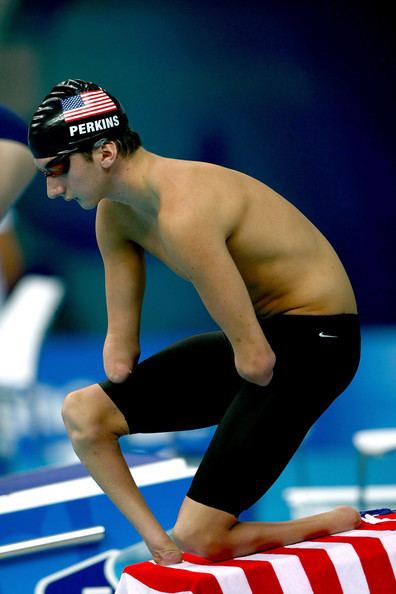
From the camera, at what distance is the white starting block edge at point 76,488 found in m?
3.42

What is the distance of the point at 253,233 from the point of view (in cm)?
277

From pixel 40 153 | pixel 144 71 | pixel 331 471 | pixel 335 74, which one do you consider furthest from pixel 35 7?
pixel 40 153

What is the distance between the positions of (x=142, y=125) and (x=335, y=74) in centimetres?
112

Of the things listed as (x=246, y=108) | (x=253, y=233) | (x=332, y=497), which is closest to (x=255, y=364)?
(x=253, y=233)

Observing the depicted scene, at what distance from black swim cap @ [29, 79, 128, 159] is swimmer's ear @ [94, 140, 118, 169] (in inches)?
0.9

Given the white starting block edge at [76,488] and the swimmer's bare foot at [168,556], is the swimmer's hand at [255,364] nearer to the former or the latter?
the swimmer's bare foot at [168,556]

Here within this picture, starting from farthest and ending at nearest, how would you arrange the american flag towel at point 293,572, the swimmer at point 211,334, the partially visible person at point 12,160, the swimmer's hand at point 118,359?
the partially visible person at point 12,160, the swimmer's hand at point 118,359, the swimmer at point 211,334, the american flag towel at point 293,572

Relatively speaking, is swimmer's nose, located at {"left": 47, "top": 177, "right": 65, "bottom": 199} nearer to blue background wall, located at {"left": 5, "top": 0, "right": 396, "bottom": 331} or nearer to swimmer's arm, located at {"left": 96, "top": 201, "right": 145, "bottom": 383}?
swimmer's arm, located at {"left": 96, "top": 201, "right": 145, "bottom": 383}

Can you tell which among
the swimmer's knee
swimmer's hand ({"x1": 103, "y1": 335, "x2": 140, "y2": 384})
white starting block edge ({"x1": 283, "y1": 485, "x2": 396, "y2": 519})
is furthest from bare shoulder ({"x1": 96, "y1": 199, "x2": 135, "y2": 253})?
white starting block edge ({"x1": 283, "y1": 485, "x2": 396, "y2": 519})

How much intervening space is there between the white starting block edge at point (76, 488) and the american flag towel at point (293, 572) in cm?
81

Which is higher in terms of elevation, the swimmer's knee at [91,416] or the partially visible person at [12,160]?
the partially visible person at [12,160]

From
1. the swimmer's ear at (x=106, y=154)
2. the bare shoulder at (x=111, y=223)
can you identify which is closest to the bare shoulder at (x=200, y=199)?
the swimmer's ear at (x=106, y=154)

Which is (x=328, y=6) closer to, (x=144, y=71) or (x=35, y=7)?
(x=144, y=71)

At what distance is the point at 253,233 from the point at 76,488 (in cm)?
127
